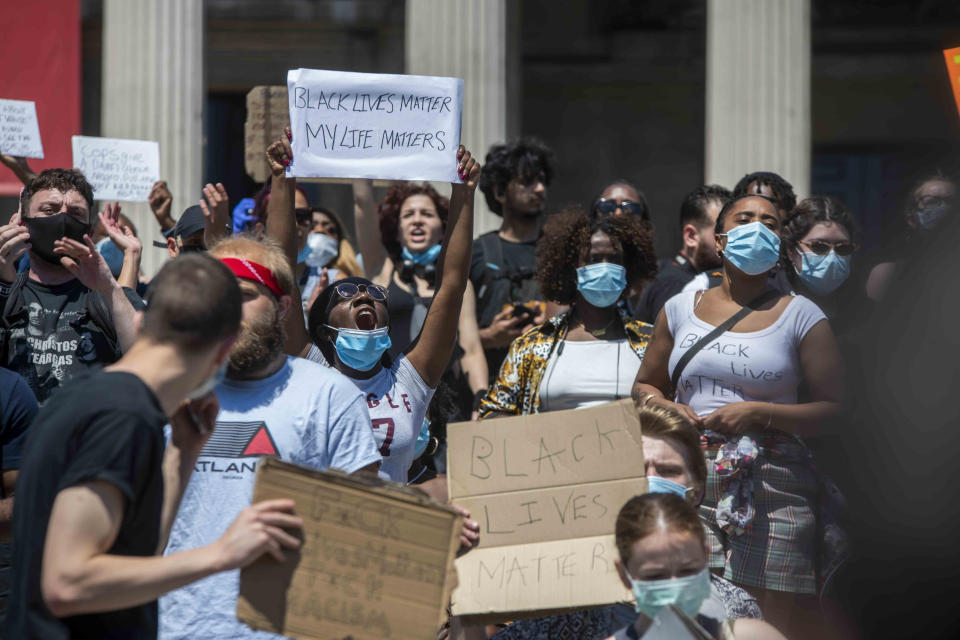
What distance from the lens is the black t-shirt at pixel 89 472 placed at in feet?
7.41

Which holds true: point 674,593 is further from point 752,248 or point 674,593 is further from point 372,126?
point 372,126

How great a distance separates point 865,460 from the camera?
4.48m

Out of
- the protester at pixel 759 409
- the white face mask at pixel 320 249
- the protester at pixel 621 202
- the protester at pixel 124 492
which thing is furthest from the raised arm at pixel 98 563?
the white face mask at pixel 320 249

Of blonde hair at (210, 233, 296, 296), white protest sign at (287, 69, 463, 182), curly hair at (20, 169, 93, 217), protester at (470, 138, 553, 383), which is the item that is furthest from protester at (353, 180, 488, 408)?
blonde hair at (210, 233, 296, 296)

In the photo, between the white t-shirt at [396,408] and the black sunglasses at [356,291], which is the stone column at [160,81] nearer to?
the black sunglasses at [356,291]

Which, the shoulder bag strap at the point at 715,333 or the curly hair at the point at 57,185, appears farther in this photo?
the curly hair at the point at 57,185

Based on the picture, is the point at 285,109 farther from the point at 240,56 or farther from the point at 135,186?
the point at 240,56

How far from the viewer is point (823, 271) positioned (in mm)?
5562

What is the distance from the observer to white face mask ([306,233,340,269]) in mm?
7438

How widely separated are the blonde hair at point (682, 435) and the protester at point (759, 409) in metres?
0.84

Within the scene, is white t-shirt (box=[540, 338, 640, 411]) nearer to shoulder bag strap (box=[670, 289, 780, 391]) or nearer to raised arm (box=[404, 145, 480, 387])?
shoulder bag strap (box=[670, 289, 780, 391])

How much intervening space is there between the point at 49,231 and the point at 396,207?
7.61 feet

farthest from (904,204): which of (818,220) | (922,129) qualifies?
(922,129)

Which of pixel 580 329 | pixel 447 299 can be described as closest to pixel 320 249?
pixel 580 329
